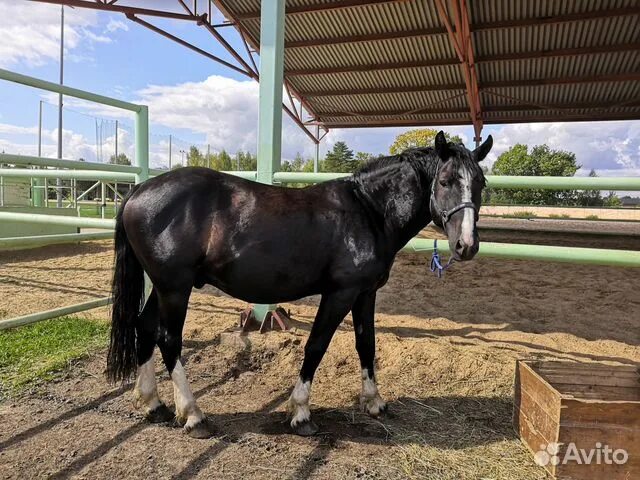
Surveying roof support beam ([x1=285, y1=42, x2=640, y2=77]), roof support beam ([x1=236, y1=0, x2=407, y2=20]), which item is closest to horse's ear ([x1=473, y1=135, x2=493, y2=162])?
roof support beam ([x1=236, y1=0, x2=407, y2=20])

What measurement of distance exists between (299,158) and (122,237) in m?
50.6

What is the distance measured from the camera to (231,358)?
3.37 m

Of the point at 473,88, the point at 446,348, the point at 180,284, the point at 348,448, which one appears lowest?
the point at 348,448

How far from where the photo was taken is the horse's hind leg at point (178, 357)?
235 cm

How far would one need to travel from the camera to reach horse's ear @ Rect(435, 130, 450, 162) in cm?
217

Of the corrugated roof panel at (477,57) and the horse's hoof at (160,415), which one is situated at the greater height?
the corrugated roof panel at (477,57)

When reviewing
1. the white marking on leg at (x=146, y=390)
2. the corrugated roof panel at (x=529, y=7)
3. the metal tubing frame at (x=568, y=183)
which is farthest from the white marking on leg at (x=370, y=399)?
the corrugated roof panel at (x=529, y=7)

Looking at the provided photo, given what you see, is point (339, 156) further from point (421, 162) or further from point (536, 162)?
point (421, 162)

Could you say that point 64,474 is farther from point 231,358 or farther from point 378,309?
point 378,309

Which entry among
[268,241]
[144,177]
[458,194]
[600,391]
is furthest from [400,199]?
[144,177]

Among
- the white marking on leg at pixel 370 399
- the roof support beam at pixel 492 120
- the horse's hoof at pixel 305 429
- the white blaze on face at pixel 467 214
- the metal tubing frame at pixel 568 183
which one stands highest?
the roof support beam at pixel 492 120

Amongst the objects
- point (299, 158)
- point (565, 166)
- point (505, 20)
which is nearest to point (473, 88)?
point (505, 20)

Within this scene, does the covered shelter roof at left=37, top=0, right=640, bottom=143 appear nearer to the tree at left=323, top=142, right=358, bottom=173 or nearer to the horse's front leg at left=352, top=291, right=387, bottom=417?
the horse's front leg at left=352, top=291, right=387, bottom=417

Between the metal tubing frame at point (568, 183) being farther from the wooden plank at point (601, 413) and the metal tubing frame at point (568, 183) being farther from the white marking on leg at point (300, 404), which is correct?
the white marking on leg at point (300, 404)
